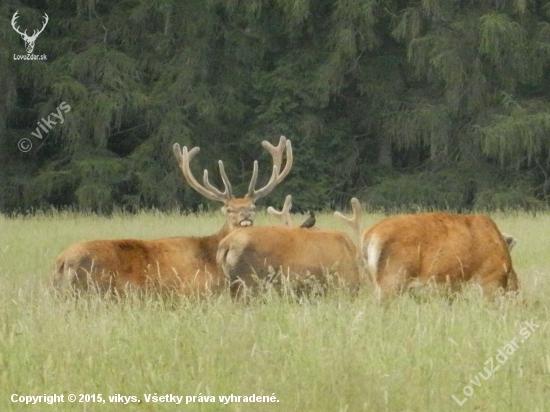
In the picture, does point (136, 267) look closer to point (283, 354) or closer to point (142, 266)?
point (142, 266)

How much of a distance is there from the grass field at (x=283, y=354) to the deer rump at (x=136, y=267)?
0.37 meters

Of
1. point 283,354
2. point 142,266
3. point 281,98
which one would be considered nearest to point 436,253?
point 142,266

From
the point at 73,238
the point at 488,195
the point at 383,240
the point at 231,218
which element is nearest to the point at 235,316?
the point at 383,240

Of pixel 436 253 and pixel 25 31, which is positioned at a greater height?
pixel 436 253

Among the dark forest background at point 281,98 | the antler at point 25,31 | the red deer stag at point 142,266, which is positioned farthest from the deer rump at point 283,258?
the antler at point 25,31

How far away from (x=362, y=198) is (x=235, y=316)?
655 inches

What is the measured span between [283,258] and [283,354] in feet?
7.50

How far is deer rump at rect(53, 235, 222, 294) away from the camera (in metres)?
8.45

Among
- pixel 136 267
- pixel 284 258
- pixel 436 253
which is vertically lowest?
pixel 136 267

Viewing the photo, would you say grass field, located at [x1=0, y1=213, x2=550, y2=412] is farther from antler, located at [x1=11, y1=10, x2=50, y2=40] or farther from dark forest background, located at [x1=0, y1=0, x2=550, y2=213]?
dark forest background, located at [x1=0, y1=0, x2=550, y2=213]

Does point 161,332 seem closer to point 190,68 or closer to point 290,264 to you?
point 290,264

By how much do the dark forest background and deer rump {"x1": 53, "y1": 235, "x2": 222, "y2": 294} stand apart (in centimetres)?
1341

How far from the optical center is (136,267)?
864cm

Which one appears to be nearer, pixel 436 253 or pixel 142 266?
pixel 436 253
